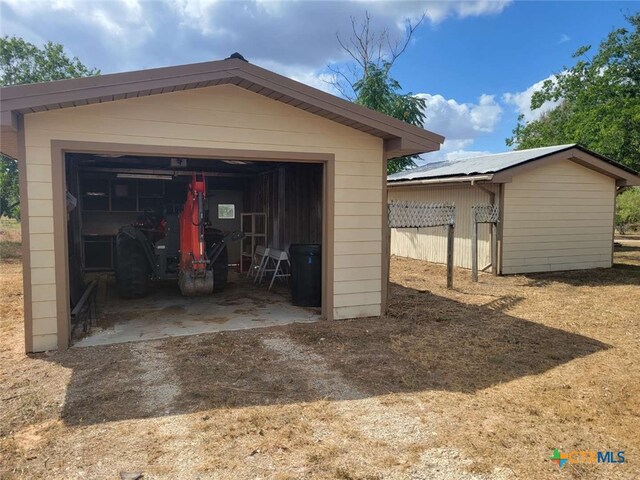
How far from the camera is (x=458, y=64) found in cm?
1575

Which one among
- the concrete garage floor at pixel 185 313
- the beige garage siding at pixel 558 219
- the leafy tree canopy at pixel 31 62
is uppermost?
the leafy tree canopy at pixel 31 62

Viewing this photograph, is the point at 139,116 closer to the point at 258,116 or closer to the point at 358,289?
the point at 258,116

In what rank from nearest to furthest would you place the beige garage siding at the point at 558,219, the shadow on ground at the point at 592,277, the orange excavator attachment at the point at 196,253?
the orange excavator attachment at the point at 196,253 → the shadow on ground at the point at 592,277 → the beige garage siding at the point at 558,219

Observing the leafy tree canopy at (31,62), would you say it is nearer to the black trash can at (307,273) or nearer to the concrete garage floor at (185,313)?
the concrete garage floor at (185,313)

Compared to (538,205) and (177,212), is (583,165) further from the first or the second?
(177,212)

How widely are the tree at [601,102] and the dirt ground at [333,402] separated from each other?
13445 mm

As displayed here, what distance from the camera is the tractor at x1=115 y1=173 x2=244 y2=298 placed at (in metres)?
6.64

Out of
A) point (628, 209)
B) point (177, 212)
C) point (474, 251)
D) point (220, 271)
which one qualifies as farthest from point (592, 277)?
point (628, 209)

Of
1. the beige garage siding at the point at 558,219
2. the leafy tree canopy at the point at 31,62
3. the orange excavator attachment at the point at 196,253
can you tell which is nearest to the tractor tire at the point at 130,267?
the orange excavator attachment at the point at 196,253

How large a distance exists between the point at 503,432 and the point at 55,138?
501cm

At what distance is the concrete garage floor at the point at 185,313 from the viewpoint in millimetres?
5449

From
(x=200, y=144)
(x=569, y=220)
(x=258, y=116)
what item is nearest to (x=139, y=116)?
(x=200, y=144)

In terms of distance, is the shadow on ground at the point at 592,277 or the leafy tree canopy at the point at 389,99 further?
the leafy tree canopy at the point at 389,99

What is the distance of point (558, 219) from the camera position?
11.2 meters
